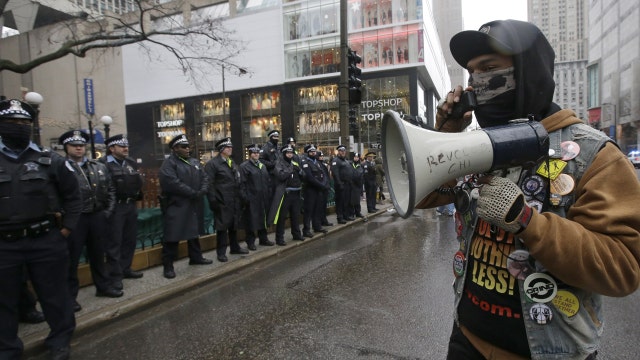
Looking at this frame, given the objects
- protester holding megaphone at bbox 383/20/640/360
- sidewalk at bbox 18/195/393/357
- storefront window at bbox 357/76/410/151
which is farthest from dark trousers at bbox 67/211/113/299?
storefront window at bbox 357/76/410/151

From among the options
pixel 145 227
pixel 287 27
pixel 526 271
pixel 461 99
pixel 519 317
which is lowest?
pixel 145 227

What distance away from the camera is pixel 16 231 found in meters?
3.19

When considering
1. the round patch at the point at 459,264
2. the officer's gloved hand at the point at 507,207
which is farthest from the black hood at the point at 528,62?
the round patch at the point at 459,264

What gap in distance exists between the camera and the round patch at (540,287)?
134 centimetres

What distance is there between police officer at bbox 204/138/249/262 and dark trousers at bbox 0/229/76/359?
10.7 ft

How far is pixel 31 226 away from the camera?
3.26 m

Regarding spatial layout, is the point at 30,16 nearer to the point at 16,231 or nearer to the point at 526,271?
the point at 16,231

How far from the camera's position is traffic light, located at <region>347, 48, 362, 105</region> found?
1152cm

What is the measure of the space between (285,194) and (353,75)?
513cm

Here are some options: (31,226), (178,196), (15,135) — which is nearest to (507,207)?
(31,226)

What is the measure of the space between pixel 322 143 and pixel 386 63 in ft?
34.3

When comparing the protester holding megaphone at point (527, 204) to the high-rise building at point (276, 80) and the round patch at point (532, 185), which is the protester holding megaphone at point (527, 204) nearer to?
the round patch at point (532, 185)

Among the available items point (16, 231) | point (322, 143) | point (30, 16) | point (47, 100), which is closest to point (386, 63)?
point (322, 143)

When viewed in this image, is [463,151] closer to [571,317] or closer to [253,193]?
[571,317]
